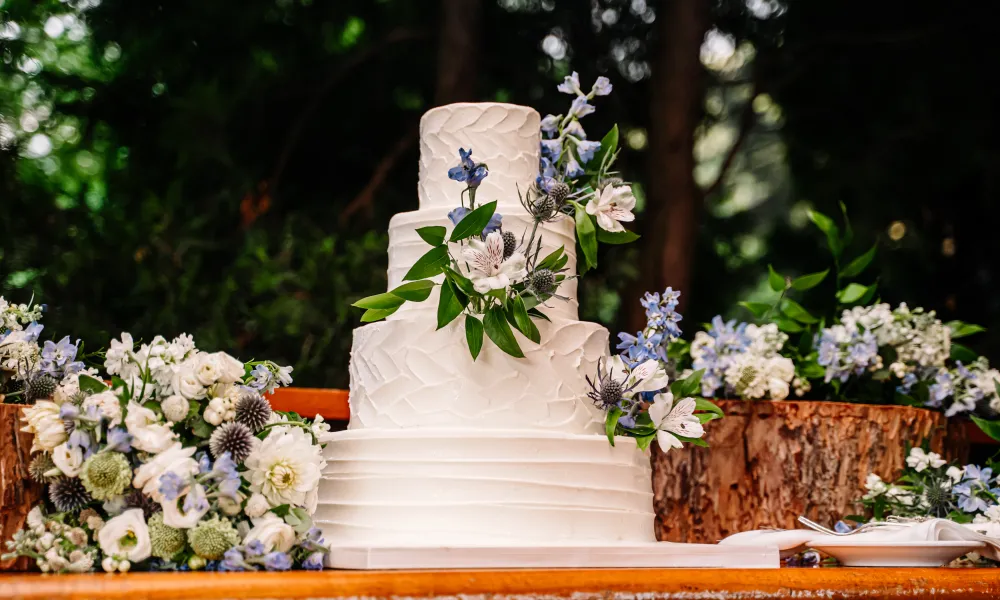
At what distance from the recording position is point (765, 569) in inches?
55.1

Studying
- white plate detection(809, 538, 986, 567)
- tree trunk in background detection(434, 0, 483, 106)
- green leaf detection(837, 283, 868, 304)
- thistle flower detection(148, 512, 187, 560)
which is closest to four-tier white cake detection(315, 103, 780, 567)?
thistle flower detection(148, 512, 187, 560)

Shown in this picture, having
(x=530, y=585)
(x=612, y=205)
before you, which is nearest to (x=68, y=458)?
(x=530, y=585)

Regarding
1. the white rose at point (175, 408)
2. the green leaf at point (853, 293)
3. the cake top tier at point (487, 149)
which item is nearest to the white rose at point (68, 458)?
the white rose at point (175, 408)

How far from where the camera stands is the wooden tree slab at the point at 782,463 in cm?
222

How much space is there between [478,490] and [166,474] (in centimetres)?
46

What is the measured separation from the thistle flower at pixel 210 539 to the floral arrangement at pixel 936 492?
4.52 ft

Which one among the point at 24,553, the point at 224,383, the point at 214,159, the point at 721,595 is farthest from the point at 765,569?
the point at 214,159

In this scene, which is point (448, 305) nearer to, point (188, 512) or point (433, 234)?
point (433, 234)

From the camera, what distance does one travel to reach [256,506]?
1292mm

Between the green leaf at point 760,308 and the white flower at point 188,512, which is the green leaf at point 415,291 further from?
the green leaf at point 760,308

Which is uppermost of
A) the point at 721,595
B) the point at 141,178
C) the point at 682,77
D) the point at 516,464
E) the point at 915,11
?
the point at 915,11

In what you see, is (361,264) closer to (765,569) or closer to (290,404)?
(290,404)

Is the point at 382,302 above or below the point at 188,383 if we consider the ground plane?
above

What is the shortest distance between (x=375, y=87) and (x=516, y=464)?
3.49 metres
